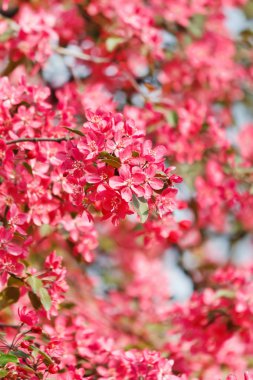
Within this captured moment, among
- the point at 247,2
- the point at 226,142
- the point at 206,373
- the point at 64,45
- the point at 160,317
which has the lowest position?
the point at 206,373

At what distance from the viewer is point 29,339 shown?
7.77 ft

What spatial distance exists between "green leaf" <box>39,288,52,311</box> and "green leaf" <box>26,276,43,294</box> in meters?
0.02

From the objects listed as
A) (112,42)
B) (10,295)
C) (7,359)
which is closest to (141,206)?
(7,359)

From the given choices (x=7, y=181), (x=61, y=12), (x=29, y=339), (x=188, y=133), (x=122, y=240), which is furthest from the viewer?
(x=122, y=240)

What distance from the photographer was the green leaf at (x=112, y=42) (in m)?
3.65

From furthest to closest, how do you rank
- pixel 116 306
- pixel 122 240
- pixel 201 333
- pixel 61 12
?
pixel 122 240, pixel 116 306, pixel 61 12, pixel 201 333

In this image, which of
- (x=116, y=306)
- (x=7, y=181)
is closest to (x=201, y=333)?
(x=7, y=181)

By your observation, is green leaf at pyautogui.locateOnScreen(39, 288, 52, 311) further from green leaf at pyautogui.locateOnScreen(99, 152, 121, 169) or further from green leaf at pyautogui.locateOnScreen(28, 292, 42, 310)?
green leaf at pyautogui.locateOnScreen(99, 152, 121, 169)

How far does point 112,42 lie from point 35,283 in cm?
166

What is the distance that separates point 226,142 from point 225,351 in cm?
111

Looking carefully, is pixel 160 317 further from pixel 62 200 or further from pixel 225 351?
pixel 62 200

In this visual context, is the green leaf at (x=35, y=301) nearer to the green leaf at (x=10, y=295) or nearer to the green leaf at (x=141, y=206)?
the green leaf at (x=10, y=295)

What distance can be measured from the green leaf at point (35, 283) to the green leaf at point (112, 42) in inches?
61.4

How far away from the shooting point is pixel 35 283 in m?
2.45
